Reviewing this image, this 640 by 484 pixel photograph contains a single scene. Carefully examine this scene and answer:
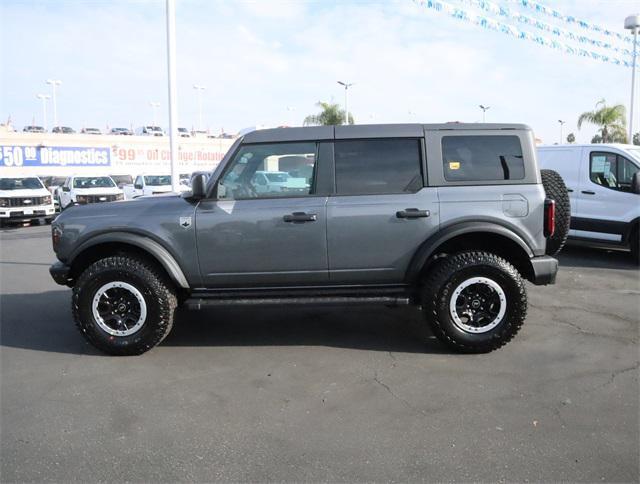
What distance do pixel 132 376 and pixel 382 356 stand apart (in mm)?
2092

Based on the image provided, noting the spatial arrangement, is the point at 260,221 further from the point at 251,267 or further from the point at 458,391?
the point at 458,391

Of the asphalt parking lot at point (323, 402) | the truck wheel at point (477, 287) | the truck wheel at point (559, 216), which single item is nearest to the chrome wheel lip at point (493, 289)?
the truck wheel at point (477, 287)

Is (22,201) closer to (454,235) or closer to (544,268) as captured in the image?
(454,235)

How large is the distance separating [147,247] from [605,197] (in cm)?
756

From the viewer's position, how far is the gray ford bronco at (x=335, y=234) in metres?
4.73

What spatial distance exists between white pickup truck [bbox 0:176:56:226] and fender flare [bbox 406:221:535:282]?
52.0ft

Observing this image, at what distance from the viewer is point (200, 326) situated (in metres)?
5.75

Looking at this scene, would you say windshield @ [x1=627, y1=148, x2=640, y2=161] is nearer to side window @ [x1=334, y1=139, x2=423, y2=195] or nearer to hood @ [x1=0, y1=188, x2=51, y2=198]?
side window @ [x1=334, y1=139, x2=423, y2=195]

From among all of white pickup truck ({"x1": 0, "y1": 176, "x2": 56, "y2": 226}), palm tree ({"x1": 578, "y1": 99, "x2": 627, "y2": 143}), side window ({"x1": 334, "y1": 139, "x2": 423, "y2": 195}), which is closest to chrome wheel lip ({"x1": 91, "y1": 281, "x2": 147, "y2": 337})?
side window ({"x1": 334, "y1": 139, "x2": 423, "y2": 195})

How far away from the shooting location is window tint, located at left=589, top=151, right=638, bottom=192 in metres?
8.79

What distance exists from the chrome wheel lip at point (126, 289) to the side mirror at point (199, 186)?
98cm

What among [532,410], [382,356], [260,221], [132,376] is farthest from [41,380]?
[532,410]

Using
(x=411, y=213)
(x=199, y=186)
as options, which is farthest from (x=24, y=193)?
(x=411, y=213)

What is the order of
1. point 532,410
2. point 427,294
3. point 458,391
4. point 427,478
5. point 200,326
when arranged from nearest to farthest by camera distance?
point 427,478 < point 532,410 < point 458,391 < point 427,294 < point 200,326
